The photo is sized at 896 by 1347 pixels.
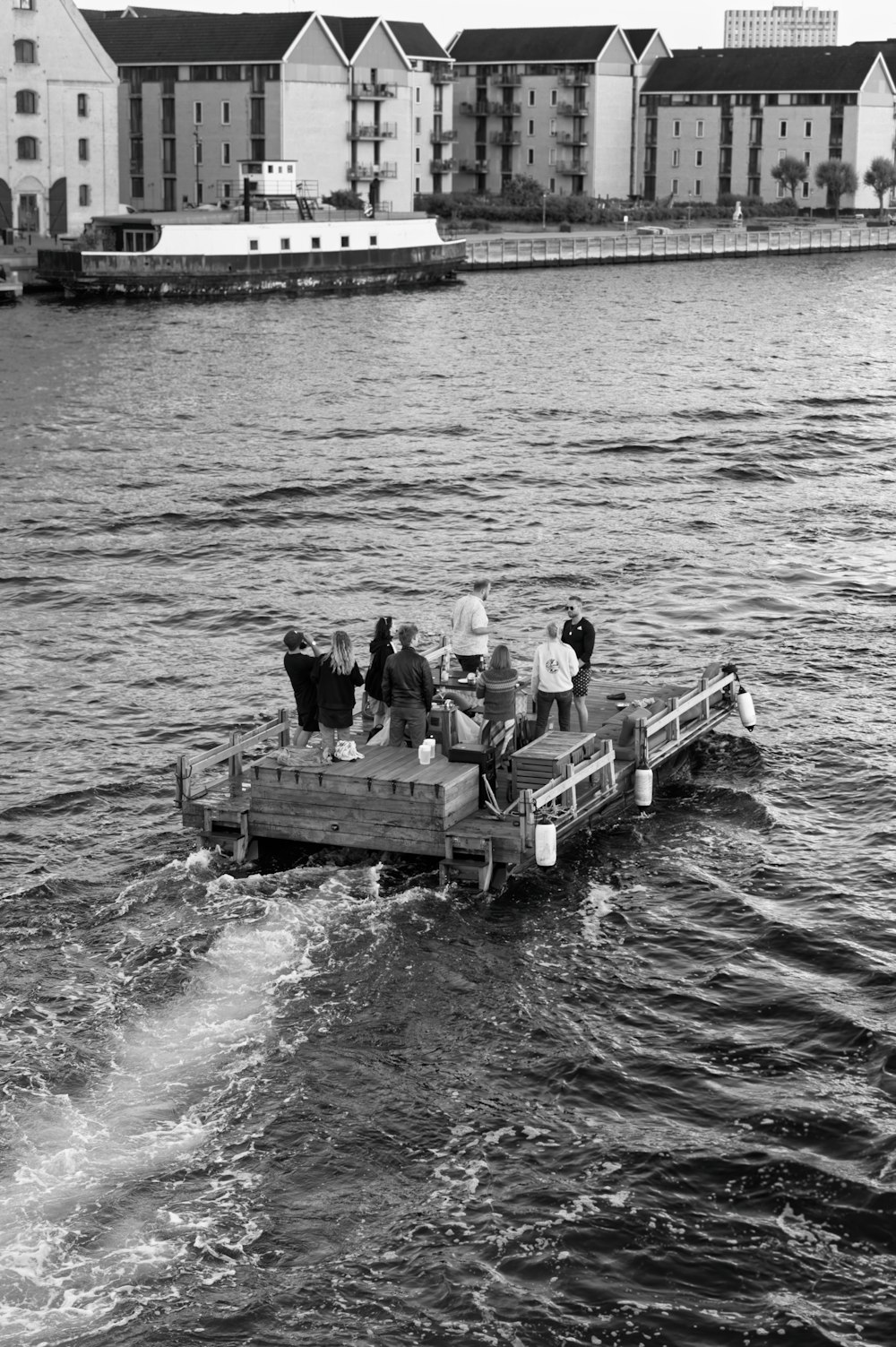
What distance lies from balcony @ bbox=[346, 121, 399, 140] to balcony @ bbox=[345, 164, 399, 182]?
1.97 meters

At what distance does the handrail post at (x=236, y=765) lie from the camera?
23.2 m

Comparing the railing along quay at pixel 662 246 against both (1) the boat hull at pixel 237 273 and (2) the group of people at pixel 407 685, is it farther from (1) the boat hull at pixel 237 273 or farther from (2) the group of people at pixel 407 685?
(2) the group of people at pixel 407 685

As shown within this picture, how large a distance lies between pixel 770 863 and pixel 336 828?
5.75 metres

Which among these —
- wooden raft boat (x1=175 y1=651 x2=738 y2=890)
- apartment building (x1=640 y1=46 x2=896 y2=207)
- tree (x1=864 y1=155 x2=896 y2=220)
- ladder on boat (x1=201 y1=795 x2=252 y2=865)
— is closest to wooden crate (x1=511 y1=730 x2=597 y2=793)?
wooden raft boat (x1=175 y1=651 x2=738 y2=890)

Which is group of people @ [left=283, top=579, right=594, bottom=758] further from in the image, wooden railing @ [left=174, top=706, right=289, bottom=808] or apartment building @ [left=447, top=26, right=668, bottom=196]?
apartment building @ [left=447, top=26, right=668, bottom=196]

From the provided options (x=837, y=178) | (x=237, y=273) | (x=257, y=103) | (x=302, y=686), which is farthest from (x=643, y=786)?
(x=837, y=178)

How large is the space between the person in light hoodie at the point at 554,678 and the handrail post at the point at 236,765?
3.99 metres

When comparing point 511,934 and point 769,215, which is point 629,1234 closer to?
point 511,934

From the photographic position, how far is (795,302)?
4087 inches

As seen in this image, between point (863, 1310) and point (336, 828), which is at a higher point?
point (336, 828)

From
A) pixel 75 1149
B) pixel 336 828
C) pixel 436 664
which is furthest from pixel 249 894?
pixel 436 664

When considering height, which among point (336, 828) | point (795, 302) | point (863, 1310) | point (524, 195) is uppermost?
point (524, 195)

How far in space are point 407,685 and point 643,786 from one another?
352cm

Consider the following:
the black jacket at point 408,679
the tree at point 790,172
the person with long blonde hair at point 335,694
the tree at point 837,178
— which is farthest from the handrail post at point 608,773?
the tree at point 837,178
